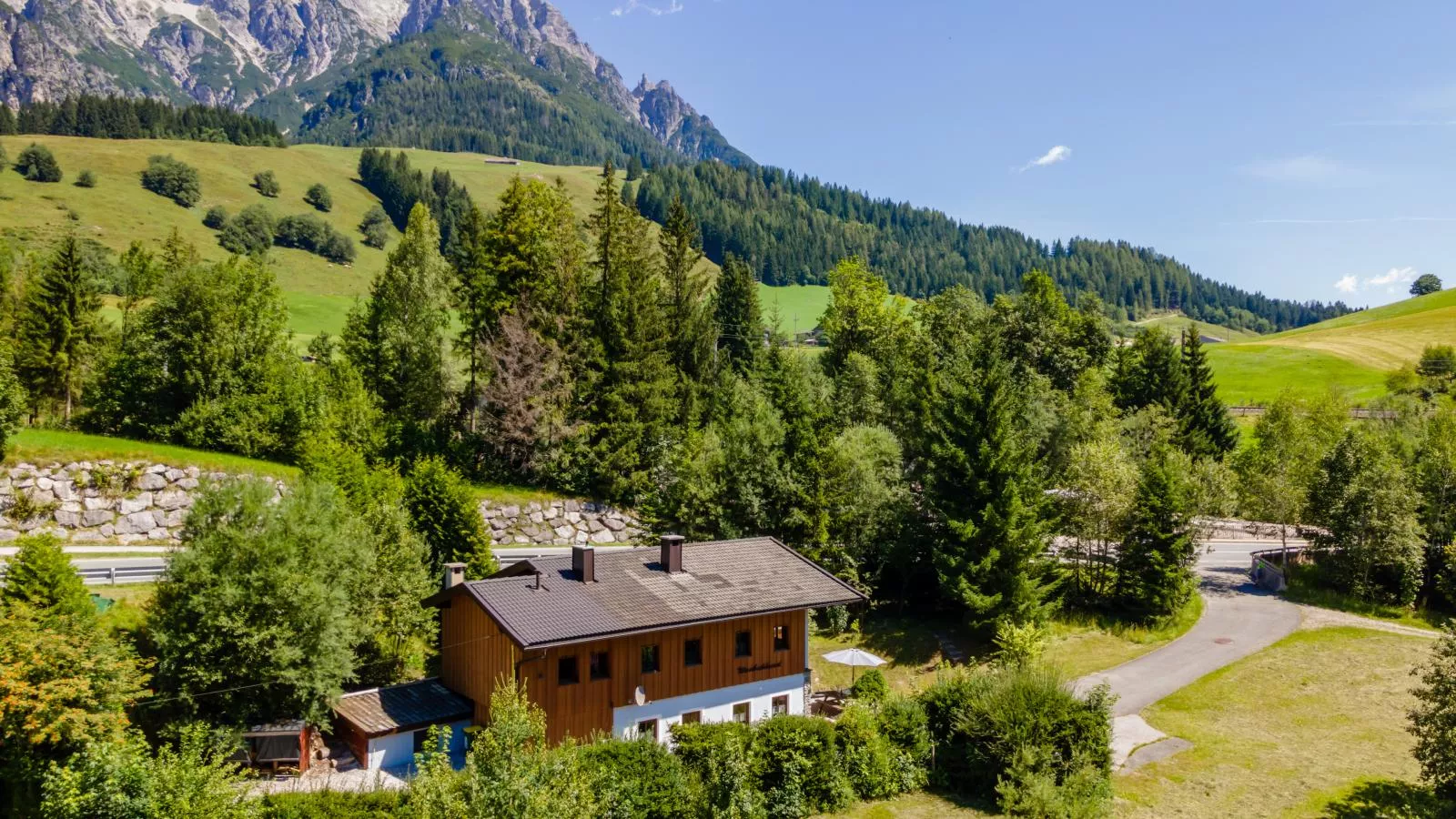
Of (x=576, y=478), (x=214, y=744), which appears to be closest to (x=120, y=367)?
(x=576, y=478)

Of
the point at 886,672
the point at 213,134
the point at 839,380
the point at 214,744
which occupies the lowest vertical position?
the point at 886,672

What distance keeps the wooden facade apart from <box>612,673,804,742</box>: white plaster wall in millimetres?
251

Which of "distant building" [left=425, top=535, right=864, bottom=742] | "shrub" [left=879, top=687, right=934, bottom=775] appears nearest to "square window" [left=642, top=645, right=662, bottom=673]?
"distant building" [left=425, top=535, right=864, bottom=742]

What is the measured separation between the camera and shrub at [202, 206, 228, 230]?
137 meters

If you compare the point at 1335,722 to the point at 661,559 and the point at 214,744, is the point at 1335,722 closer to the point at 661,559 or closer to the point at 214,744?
the point at 661,559

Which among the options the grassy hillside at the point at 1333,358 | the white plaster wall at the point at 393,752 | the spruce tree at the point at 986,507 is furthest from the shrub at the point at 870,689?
the grassy hillside at the point at 1333,358

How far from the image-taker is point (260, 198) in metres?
157

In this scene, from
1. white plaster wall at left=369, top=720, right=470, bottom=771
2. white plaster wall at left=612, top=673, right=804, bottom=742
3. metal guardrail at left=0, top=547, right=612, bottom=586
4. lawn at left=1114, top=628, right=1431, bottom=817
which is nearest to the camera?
white plaster wall at left=369, top=720, right=470, bottom=771

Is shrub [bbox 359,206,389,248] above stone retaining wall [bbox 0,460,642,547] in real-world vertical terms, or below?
above

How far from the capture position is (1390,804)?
25406 mm

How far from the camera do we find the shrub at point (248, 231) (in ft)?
431

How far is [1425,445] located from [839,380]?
3659 centimetres

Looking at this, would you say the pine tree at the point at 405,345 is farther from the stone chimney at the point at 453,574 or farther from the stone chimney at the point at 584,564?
the stone chimney at the point at 584,564

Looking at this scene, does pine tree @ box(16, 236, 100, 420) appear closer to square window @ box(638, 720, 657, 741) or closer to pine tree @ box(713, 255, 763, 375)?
square window @ box(638, 720, 657, 741)
